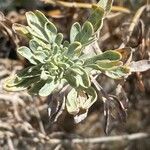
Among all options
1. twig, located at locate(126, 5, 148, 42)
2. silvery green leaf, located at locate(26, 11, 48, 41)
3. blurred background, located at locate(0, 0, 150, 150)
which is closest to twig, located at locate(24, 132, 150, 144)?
blurred background, located at locate(0, 0, 150, 150)

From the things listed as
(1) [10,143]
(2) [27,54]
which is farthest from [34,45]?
(1) [10,143]

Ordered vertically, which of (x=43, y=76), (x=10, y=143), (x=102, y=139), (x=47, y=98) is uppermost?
(x=43, y=76)

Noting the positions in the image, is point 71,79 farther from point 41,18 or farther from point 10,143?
point 10,143

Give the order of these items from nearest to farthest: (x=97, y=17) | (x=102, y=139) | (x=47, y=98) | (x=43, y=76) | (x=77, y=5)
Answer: (x=43, y=76) → (x=97, y=17) → (x=47, y=98) → (x=77, y=5) → (x=102, y=139)

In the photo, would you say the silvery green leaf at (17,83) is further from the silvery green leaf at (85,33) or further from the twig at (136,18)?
the twig at (136,18)


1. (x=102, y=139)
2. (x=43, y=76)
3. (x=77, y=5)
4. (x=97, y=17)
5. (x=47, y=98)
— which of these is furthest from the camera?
(x=102, y=139)

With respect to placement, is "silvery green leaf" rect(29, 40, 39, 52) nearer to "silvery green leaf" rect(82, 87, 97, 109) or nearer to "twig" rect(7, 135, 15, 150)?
"silvery green leaf" rect(82, 87, 97, 109)

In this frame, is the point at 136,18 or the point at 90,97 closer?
the point at 90,97

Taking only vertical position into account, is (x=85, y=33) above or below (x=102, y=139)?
above
